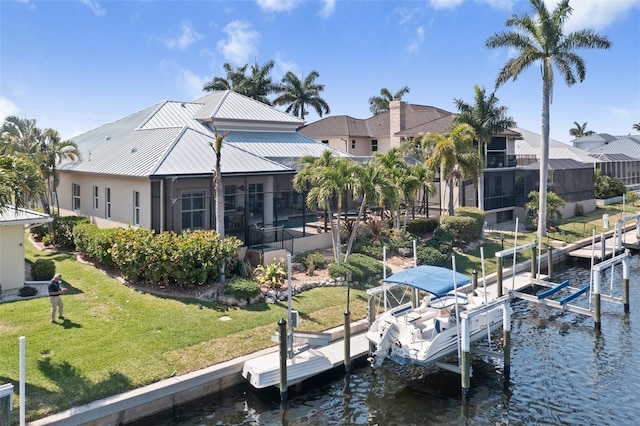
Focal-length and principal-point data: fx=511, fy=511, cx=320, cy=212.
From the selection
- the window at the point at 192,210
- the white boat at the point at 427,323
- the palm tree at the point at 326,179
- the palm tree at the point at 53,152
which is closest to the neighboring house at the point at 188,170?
the window at the point at 192,210

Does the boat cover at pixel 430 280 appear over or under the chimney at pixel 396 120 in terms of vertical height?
under

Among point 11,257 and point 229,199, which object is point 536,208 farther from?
point 11,257

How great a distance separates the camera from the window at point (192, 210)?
24.1 metres

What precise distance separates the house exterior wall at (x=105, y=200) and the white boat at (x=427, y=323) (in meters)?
11.9

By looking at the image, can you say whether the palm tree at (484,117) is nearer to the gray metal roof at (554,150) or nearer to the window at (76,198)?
the gray metal roof at (554,150)

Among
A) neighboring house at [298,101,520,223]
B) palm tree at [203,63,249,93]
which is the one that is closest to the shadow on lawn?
neighboring house at [298,101,520,223]

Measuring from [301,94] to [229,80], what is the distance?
8.38m

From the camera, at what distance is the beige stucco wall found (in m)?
19.5

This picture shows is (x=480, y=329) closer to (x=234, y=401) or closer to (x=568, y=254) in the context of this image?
(x=234, y=401)

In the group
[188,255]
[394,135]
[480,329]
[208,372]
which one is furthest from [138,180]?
[394,135]

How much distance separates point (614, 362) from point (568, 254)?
1696 centimetres

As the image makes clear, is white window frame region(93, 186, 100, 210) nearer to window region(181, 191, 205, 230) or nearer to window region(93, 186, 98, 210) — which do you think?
window region(93, 186, 98, 210)

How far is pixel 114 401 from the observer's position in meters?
12.8

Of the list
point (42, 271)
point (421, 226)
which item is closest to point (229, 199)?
point (42, 271)
